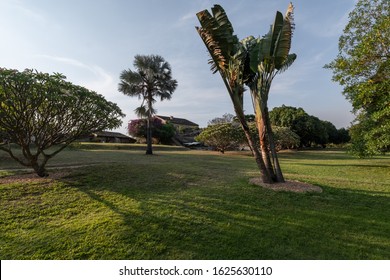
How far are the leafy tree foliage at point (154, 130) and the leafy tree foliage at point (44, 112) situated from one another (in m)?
30.4

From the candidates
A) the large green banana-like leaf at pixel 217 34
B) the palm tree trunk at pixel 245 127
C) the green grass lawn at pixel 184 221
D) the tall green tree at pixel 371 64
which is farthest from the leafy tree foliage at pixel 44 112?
the tall green tree at pixel 371 64

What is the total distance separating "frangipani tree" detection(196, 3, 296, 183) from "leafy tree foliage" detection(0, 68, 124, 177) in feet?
18.6

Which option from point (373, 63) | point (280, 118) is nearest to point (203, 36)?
point (373, 63)

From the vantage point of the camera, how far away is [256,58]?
8.50m

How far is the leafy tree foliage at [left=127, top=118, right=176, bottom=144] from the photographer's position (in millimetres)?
40625

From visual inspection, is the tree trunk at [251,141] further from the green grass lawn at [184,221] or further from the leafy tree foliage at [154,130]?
the leafy tree foliage at [154,130]

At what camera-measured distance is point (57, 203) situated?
20.4ft

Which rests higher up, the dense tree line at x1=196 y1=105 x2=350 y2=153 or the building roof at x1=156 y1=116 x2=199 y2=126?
the building roof at x1=156 y1=116 x2=199 y2=126

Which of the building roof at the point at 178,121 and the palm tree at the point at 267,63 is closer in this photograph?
the palm tree at the point at 267,63

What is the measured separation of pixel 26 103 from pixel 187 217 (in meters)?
7.48

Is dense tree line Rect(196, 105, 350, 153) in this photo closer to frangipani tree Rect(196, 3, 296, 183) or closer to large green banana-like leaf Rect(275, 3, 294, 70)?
frangipani tree Rect(196, 3, 296, 183)

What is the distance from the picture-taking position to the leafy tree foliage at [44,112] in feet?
24.8

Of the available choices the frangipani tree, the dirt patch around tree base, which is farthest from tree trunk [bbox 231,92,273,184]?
the dirt patch around tree base

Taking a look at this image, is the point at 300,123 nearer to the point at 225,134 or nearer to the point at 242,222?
the point at 225,134
